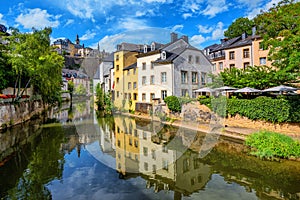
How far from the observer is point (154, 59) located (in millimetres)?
26500

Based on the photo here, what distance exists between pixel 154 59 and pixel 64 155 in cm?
1785

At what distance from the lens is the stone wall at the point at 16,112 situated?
17.8 m

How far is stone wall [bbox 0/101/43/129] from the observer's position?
17812 millimetres

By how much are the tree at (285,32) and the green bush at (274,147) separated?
3.67 meters

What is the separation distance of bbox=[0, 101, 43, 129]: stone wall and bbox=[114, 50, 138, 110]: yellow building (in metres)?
10.6

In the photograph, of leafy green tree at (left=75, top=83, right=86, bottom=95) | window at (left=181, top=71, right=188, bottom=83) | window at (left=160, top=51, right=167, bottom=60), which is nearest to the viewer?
window at (left=181, top=71, right=188, bottom=83)

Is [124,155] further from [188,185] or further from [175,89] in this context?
[175,89]

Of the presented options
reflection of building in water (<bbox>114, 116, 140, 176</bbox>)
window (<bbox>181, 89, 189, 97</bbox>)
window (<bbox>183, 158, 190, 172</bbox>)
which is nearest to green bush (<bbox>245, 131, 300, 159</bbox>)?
window (<bbox>183, 158, 190, 172</bbox>)

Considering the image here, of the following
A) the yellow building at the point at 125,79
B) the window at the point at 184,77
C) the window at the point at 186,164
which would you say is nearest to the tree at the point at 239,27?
the yellow building at the point at 125,79

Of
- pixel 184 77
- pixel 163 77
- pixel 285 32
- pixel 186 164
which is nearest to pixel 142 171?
pixel 186 164

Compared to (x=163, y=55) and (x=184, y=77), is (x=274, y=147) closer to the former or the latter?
(x=184, y=77)

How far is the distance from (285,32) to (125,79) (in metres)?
22.2

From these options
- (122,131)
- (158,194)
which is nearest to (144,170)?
(158,194)

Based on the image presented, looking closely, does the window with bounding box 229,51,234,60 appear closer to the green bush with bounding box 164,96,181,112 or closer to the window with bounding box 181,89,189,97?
the window with bounding box 181,89,189,97
